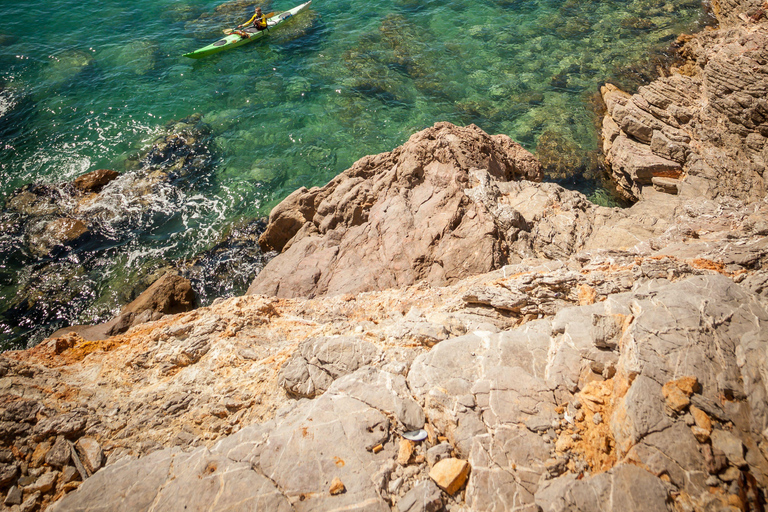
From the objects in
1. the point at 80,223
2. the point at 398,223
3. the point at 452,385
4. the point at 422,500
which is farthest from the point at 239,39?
the point at 422,500

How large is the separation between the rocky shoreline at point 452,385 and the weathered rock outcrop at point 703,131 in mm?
3579

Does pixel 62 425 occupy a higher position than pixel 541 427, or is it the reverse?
pixel 62 425

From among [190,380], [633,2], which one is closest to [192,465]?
[190,380]

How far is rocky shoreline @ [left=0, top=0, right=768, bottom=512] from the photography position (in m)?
3.81

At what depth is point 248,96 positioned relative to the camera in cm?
1862

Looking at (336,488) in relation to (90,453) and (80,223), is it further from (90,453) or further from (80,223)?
(80,223)

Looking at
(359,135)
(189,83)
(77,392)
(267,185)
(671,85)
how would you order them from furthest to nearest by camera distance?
1. (189,83)
2. (359,135)
3. (267,185)
4. (671,85)
5. (77,392)

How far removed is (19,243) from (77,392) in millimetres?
11018

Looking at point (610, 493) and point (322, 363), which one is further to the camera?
point (322, 363)

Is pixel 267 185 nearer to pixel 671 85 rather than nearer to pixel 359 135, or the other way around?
pixel 359 135

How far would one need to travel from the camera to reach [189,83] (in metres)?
19.4

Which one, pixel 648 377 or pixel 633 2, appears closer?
pixel 648 377

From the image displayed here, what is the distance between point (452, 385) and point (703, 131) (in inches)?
523

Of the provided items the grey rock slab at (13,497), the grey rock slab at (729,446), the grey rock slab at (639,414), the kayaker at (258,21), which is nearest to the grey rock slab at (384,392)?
the grey rock slab at (639,414)
